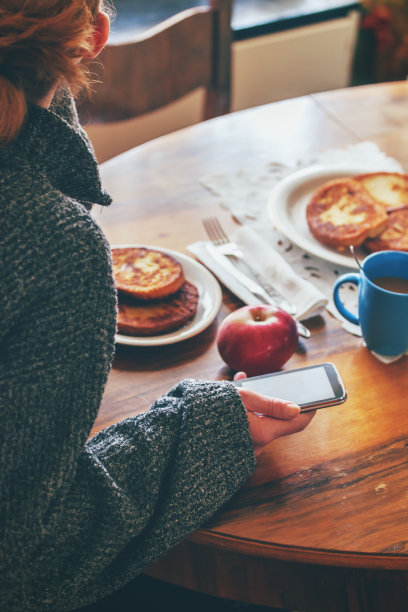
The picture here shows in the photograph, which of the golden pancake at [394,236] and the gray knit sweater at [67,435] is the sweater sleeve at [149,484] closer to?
the gray knit sweater at [67,435]

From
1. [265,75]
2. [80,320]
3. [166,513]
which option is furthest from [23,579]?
[265,75]

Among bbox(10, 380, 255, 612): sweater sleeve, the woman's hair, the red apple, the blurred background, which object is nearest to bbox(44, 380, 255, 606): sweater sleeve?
bbox(10, 380, 255, 612): sweater sleeve

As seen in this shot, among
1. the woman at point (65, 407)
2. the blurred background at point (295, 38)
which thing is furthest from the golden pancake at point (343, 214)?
the blurred background at point (295, 38)

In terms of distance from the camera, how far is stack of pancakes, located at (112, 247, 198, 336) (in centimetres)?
96

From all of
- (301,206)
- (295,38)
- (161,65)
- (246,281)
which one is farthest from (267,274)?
(295,38)

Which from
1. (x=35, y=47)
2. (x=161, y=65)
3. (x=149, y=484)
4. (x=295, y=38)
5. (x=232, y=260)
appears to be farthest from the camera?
(x=295, y=38)

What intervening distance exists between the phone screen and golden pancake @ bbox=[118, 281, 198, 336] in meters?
0.19

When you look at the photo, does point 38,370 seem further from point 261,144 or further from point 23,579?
point 261,144

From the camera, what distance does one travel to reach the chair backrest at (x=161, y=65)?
1.55m

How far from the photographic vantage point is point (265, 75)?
108 inches

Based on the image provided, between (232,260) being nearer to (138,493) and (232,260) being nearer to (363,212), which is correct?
(363,212)

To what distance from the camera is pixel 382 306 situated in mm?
891

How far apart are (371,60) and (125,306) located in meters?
2.76

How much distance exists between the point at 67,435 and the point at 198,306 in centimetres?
40
